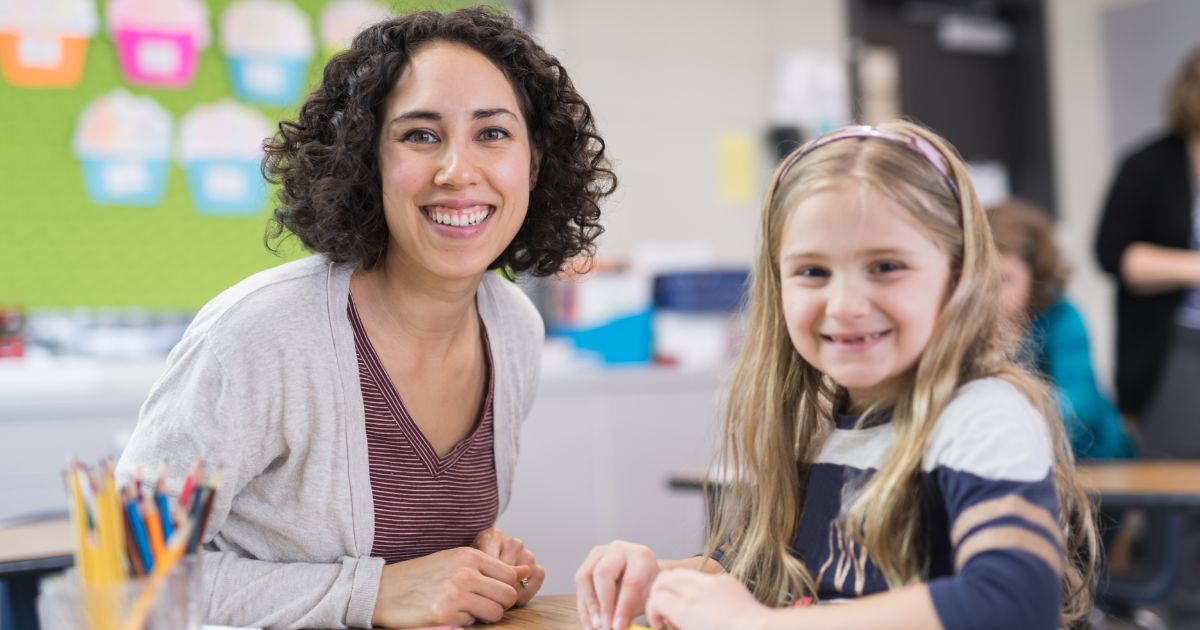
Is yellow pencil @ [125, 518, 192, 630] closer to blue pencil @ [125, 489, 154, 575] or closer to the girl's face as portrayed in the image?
blue pencil @ [125, 489, 154, 575]

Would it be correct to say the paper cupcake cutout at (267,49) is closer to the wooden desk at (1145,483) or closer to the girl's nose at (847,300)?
the wooden desk at (1145,483)

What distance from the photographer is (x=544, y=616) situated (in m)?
1.07

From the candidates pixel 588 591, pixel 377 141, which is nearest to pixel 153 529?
pixel 588 591

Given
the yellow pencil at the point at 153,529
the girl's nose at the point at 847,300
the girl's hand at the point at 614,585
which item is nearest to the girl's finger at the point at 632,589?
the girl's hand at the point at 614,585

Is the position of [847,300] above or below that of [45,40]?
below

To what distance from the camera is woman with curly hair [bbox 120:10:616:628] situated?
3.73ft

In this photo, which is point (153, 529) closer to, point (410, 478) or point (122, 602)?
point (122, 602)

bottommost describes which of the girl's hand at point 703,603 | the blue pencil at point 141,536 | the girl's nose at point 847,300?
the girl's hand at point 703,603

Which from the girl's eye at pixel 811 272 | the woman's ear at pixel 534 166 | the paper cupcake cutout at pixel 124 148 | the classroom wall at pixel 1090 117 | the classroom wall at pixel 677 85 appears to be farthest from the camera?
the classroom wall at pixel 1090 117

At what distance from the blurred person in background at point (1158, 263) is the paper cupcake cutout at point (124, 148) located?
2.58 metres

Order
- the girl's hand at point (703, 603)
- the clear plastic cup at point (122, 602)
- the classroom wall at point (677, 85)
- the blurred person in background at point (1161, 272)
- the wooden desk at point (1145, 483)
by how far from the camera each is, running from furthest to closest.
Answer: the classroom wall at point (677, 85) → the blurred person in background at point (1161, 272) → the wooden desk at point (1145, 483) → the girl's hand at point (703, 603) → the clear plastic cup at point (122, 602)

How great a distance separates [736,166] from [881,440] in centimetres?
344

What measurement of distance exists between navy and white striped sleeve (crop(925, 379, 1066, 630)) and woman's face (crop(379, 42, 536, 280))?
585 mm

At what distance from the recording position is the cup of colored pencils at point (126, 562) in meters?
0.71
